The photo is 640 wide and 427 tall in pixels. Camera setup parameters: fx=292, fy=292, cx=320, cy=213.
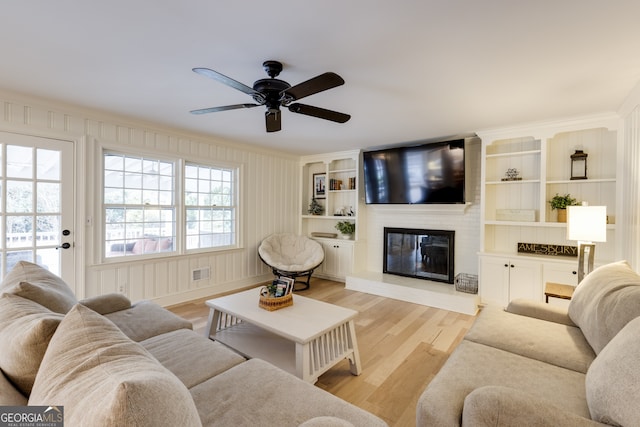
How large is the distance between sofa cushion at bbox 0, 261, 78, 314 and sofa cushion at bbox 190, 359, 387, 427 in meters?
0.91

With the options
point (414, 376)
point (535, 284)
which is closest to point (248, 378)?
point (414, 376)

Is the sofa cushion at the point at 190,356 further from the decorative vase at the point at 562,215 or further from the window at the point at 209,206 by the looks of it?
the decorative vase at the point at 562,215

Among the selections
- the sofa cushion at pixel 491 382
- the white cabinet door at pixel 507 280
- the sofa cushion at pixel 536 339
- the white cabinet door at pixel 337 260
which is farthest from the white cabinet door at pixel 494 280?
the sofa cushion at pixel 491 382

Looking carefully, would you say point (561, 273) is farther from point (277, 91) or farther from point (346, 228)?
point (277, 91)

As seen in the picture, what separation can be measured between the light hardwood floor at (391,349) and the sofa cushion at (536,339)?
2.08 ft

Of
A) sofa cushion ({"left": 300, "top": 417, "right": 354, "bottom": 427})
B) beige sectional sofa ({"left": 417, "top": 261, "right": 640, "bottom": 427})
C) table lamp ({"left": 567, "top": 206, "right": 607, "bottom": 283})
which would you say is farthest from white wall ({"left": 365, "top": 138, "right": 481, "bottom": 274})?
sofa cushion ({"left": 300, "top": 417, "right": 354, "bottom": 427})

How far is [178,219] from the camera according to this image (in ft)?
→ 13.0

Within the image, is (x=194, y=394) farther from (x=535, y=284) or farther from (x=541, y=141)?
(x=541, y=141)

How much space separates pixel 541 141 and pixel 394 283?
8.46ft

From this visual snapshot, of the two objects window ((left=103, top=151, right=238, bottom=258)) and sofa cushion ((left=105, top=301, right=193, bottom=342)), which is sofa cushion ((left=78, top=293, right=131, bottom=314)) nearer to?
sofa cushion ((left=105, top=301, right=193, bottom=342))

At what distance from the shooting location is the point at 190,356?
64.0 inches

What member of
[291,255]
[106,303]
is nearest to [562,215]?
[291,255]

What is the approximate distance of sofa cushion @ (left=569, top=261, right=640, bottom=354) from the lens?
1443 millimetres

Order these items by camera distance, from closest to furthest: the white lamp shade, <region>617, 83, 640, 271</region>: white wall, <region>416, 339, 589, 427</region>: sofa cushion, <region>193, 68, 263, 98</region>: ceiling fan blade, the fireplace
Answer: <region>416, 339, 589, 427</region>: sofa cushion, <region>193, 68, 263, 98</region>: ceiling fan blade, the white lamp shade, <region>617, 83, 640, 271</region>: white wall, the fireplace
